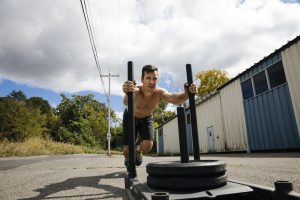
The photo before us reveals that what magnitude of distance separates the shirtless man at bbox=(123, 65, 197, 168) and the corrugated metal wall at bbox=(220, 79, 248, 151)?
9052mm

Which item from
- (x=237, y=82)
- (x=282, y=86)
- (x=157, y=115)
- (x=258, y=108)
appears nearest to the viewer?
(x=282, y=86)

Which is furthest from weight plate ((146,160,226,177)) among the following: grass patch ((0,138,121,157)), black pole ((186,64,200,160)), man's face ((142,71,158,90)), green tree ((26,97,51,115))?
green tree ((26,97,51,115))

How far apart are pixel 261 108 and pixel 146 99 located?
867 cm

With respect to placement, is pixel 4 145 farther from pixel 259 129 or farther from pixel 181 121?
pixel 181 121

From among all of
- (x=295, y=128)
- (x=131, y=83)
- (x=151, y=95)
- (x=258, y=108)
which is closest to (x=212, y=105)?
(x=258, y=108)

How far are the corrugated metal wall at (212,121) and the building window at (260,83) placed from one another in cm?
338

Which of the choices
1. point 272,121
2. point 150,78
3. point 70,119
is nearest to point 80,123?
point 70,119

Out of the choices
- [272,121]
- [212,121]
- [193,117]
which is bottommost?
[193,117]

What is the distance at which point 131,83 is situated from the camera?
1.99m

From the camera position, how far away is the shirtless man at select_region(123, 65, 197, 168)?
2421mm

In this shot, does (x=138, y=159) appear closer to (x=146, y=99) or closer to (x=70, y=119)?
(x=146, y=99)

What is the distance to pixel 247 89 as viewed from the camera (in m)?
11.3

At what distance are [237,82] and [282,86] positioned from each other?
3002 mm

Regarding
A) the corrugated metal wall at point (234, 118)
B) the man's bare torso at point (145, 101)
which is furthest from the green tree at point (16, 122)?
the man's bare torso at point (145, 101)
